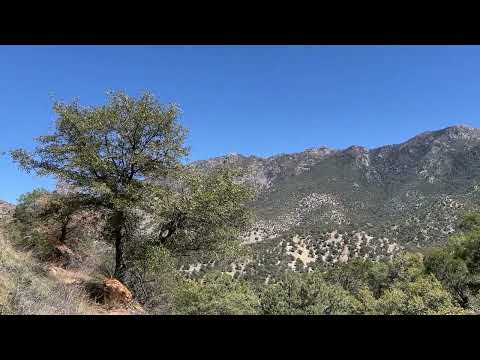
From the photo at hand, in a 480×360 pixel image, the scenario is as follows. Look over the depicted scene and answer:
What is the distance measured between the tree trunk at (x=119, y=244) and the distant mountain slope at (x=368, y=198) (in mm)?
47583

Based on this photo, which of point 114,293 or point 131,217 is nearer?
point 114,293

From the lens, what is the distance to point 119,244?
557 inches

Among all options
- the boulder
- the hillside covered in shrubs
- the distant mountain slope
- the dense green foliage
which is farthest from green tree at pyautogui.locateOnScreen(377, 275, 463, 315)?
the distant mountain slope

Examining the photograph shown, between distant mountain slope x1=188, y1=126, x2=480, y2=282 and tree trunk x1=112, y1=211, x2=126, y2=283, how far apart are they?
47.6 meters

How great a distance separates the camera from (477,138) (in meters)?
90.9

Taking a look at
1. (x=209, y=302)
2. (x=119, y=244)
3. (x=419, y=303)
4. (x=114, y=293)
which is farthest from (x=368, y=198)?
(x=114, y=293)

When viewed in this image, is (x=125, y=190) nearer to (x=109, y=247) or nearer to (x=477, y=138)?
(x=109, y=247)

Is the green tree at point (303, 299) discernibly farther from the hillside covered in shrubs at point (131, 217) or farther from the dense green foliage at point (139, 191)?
the dense green foliage at point (139, 191)

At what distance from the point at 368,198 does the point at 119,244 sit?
7197cm

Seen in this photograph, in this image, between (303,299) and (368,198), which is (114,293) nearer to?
(303,299)

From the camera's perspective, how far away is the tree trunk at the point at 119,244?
44.7 ft

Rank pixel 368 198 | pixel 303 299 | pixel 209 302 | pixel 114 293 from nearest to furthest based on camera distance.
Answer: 1. pixel 114 293
2. pixel 209 302
3. pixel 303 299
4. pixel 368 198
